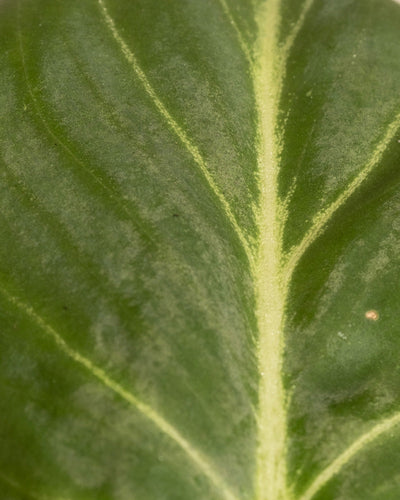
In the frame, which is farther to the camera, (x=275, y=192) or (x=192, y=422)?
(x=275, y=192)

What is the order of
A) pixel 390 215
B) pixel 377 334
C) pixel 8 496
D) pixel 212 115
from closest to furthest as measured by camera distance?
pixel 8 496
pixel 377 334
pixel 390 215
pixel 212 115

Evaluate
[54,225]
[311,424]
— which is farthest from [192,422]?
[54,225]

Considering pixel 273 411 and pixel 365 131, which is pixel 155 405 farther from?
pixel 365 131

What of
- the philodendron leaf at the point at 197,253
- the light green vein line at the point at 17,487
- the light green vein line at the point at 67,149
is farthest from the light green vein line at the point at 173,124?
the light green vein line at the point at 17,487

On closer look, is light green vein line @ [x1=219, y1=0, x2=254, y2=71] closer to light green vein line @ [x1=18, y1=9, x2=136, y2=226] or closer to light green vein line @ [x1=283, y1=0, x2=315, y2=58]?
light green vein line @ [x1=283, y1=0, x2=315, y2=58]

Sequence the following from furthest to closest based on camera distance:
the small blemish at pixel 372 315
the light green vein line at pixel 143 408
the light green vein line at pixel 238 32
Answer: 1. the light green vein line at pixel 238 32
2. the small blemish at pixel 372 315
3. the light green vein line at pixel 143 408

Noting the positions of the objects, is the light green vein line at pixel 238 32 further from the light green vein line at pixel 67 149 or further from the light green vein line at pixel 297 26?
the light green vein line at pixel 67 149

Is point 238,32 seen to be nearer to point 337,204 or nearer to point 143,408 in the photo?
point 337,204

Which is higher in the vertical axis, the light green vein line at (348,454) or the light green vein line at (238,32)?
the light green vein line at (238,32)
